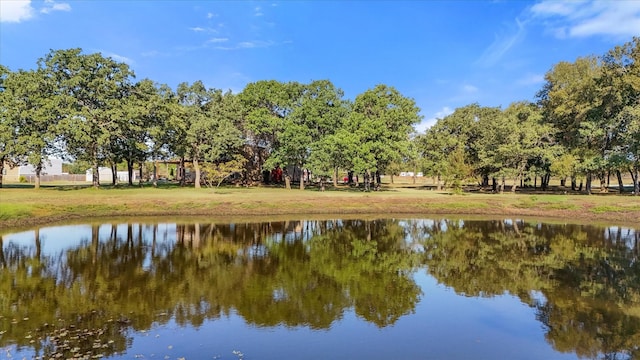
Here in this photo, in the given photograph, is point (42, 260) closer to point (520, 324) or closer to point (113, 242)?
point (113, 242)

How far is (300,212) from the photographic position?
1640 inches

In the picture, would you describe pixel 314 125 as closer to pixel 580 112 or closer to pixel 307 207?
pixel 307 207

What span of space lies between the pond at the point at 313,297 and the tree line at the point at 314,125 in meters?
29.1

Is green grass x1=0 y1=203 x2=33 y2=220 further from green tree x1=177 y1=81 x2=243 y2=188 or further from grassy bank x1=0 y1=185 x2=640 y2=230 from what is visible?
green tree x1=177 y1=81 x2=243 y2=188

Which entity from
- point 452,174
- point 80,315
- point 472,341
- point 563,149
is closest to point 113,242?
point 80,315

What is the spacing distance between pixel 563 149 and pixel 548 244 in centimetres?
3830

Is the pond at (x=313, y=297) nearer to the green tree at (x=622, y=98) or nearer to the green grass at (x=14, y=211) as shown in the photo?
the green grass at (x=14, y=211)

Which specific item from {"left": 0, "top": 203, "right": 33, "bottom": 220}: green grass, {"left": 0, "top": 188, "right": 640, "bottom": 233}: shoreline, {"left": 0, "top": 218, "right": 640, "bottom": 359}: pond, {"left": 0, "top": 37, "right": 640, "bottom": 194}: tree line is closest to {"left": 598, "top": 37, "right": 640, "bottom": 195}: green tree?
{"left": 0, "top": 37, "right": 640, "bottom": 194}: tree line

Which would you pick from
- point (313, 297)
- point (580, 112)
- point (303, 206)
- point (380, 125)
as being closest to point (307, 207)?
point (303, 206)

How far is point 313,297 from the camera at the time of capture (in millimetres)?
15773

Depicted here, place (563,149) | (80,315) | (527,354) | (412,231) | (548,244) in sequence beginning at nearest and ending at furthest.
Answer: (527,354) → (80,315) → (548,244) → (412,231) → (563,149)

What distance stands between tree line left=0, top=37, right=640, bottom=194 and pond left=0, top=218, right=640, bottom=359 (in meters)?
29.1

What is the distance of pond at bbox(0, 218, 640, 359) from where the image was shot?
11328 mm

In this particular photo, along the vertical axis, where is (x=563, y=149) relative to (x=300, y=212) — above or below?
above
